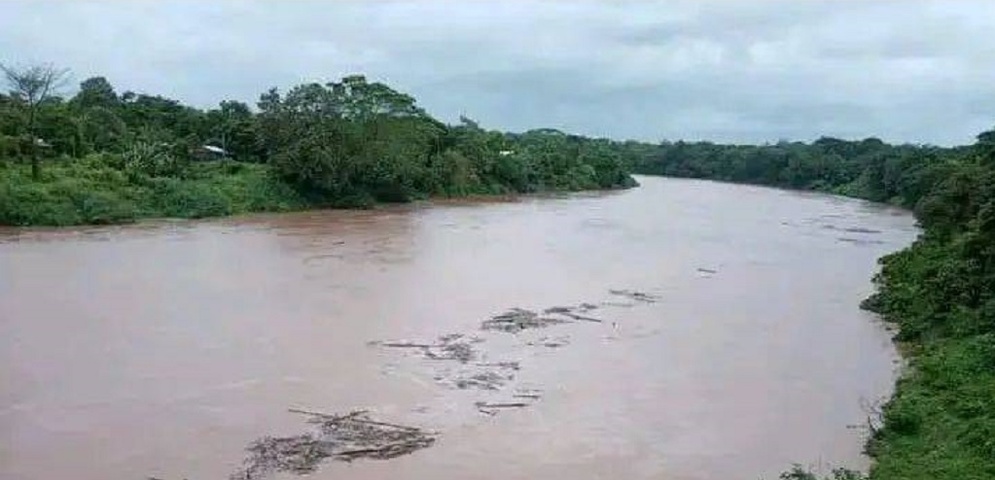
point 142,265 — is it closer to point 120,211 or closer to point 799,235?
point 120,211

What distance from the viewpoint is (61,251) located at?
64.7 feet

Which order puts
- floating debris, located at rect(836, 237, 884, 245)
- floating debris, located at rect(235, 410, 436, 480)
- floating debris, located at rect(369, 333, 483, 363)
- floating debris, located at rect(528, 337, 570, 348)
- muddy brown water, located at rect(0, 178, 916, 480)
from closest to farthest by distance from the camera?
floating debris, located at rect(235, 410, 436, 480) < muddy brown water, located at rect(0, 178, 916, 480) < floating debris, located at rect(369, 333, 483, 363) < floating debris, located at rect(528, 337, 570, 348) < floating debris, located at rect(836, 237, 884, 245)

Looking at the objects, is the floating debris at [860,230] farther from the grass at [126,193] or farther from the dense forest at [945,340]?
the grass at [126,193]

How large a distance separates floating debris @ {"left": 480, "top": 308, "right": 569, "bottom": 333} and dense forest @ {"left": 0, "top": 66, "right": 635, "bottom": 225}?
1466 cm

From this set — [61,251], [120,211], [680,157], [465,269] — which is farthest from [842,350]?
[680,157]

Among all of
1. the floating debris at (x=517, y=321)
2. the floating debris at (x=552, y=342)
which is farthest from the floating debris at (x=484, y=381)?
the floating debris at (x=517, y=321)

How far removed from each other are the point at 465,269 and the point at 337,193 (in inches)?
603

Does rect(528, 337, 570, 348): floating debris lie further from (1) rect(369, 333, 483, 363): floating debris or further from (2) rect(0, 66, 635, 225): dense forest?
(2) rect(0, 66, 635, 225): dense forest

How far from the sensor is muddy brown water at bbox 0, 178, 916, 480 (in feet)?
27.0

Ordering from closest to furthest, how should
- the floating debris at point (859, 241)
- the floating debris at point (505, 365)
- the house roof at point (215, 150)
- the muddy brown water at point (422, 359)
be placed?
1. the muddy brown water at point (422, 359)
2. the floating debris at point (505, 365)
3. the floating debris at point (859, 241)
4. the house roof at point (215, 150)

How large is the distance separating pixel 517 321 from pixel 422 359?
281 centimetres

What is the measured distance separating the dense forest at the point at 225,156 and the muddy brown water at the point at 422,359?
117 inches

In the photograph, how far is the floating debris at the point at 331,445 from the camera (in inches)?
301

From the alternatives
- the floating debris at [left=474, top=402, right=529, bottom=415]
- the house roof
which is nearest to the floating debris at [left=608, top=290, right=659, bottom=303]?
the floating debris at [left=474, top=402, right=529, bottom=415]
